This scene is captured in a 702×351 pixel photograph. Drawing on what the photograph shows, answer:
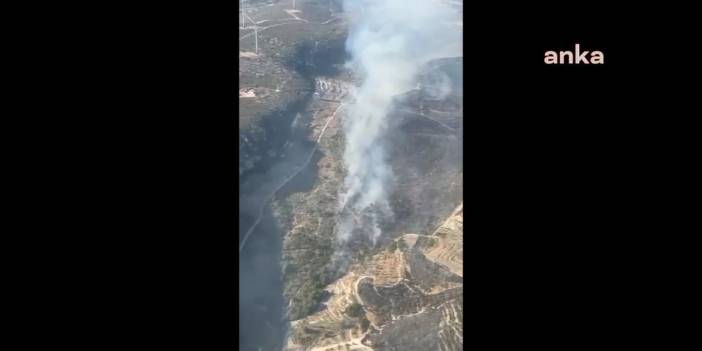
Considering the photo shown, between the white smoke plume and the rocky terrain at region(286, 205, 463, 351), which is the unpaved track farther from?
the rocky terrain at region(286, 205, 463, 351)

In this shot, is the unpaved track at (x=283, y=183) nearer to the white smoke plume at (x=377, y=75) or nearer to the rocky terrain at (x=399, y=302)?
the white smoke plume at (x=377, y=75)

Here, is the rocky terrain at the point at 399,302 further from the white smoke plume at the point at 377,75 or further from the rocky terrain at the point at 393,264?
the white smoke plume at the point at 377,75

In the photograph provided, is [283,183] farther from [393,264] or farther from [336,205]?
[393,264]

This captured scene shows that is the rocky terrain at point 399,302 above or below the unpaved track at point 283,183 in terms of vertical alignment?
below

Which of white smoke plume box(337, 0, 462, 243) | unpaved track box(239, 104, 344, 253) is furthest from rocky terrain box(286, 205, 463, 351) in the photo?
unpaved track box(239, 104, 344, 253)

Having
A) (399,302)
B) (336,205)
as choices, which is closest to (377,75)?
(336,205)

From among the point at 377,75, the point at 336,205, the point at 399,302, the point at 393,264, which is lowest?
the point at 399,302

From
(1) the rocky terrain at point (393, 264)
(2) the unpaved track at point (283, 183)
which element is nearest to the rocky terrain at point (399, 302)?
(1) the rocky terrain at point (393, 264)

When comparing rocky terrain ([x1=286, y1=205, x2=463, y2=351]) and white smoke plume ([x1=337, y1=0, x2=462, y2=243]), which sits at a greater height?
white smoke plume ([x1=337, y1=0, x2=462, y2=243])
